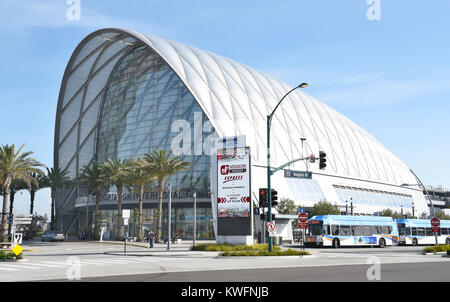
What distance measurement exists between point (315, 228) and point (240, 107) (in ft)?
97.4

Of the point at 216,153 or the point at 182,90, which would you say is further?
the point at 182,90

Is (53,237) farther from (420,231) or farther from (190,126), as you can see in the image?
(420,231)

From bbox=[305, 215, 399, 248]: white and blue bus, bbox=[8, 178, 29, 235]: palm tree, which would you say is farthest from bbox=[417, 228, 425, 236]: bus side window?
bbox=[8, 178, 29, 235]: palm tree

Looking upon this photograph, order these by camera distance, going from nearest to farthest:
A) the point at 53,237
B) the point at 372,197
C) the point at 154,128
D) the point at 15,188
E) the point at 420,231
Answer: the point at 420,231
the point at 53,237
the point at 154,128
the point at 15,188
the point at 372,197

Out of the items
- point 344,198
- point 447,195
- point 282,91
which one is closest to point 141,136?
point 282,91

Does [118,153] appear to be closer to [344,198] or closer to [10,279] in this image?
[344,198]

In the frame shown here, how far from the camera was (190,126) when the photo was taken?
7244 centimetres

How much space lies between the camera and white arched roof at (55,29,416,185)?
7138 cm

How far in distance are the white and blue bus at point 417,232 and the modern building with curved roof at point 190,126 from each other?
18521 mm

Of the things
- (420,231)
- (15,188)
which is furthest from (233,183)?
(15,188)

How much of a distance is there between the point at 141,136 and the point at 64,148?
2128cm

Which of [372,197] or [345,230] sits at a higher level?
[372,197]

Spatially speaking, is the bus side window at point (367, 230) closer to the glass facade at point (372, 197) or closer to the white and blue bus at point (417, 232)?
the white and blue bus at point (417, 232)
